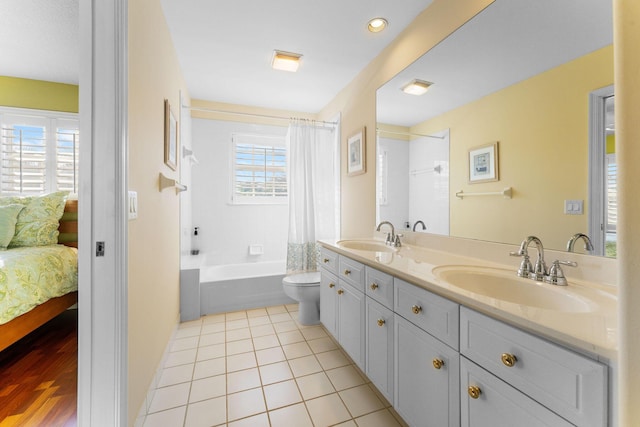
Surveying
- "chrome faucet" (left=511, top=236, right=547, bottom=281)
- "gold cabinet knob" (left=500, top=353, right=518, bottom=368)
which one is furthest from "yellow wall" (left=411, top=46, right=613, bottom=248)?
"gold cabinet knob" (left=500, top=353, right=518, bottom=368)

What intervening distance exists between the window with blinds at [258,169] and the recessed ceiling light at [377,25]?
2.02m

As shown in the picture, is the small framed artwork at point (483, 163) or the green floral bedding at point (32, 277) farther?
the green floral bedding at point (32, 277)

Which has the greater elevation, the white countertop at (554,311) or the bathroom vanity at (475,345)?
the white countertop at (554,311)

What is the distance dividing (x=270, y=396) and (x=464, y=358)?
1157 mm

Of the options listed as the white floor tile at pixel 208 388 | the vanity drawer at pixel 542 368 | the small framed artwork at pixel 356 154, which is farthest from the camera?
the small framed artwork at pixel 356 154

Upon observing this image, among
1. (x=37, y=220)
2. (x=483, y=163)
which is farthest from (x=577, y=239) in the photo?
(x=37, y=220)

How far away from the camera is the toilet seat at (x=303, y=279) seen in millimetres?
2427

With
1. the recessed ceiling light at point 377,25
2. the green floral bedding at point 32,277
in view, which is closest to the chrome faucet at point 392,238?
the recessed ceiling light at point 377,25

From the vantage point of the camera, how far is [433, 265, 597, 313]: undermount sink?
890mm

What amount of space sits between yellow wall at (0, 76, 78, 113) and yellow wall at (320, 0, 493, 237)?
274 cm

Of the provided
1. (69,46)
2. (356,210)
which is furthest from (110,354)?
(69,46)

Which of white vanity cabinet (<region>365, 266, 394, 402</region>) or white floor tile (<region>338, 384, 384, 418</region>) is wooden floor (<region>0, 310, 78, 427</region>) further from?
white vanity cabinet (<region>365, 266, 394, 402</region>)

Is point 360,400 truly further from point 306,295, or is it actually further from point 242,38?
point 242,38

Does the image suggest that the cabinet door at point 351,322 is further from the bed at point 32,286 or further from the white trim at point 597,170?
the bed at point 32,286
